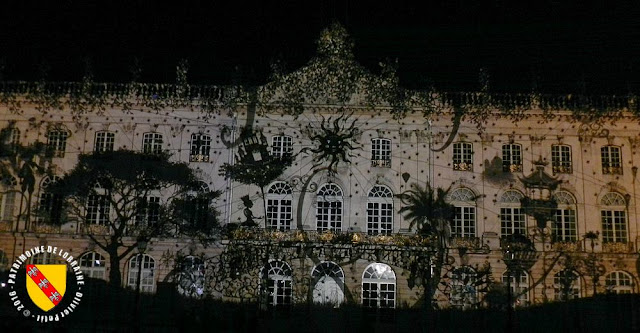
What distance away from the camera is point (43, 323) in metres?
30.9

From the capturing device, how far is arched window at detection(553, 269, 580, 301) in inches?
1375

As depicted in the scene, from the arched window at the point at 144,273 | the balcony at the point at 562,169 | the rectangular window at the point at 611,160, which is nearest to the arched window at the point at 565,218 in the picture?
the balcony at the point at 562,169

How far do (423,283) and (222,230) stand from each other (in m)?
10.2

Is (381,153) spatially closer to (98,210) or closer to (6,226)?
(98,210)

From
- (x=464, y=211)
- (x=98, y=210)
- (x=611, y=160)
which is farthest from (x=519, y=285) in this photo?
(x=98, y=210)

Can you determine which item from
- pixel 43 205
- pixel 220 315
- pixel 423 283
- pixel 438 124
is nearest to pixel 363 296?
pixel 423 283

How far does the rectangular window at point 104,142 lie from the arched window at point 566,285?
76.5 ft

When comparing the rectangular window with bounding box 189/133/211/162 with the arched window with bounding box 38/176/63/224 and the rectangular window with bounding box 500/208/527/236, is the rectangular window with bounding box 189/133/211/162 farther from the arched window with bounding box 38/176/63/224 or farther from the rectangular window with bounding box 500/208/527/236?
the rectangular window with bounding box 500/208/527/236

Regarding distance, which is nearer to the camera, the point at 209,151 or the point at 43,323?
the point at 43,323

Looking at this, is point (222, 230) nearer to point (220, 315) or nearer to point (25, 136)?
point (220, 315)

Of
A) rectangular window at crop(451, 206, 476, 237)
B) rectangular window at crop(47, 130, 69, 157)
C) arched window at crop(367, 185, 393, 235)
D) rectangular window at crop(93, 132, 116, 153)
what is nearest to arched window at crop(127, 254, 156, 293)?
rectangular window at crop(93, 132, 116, 153)

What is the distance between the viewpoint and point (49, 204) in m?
36.5

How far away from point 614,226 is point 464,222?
7.39 metres

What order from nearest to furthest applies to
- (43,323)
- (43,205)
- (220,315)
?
(43,323) < (220,315) < (43,205)
